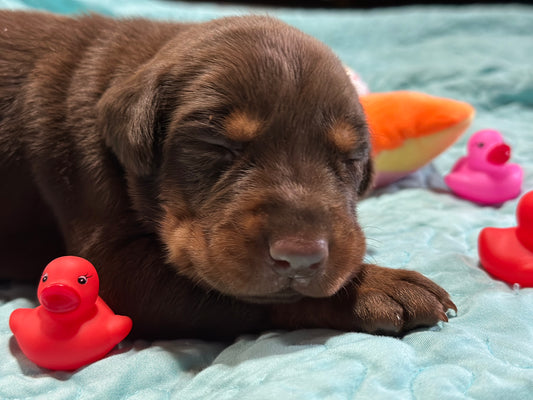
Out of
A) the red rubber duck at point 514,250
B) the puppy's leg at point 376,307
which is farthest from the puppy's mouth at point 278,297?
the red rubber duck at point 514,250

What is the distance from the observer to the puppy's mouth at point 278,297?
1.94 m

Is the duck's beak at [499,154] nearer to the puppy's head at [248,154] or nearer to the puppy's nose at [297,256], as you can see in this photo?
the puppy's head at [248,154]

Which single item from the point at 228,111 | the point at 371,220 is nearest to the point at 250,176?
the point at 228,111

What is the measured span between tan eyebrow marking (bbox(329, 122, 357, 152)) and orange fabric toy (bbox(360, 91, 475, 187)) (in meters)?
1.51

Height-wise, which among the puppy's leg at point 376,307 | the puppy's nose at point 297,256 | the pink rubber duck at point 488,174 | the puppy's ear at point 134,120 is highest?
the puppy's ear at point 134,120

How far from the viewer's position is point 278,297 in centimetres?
199

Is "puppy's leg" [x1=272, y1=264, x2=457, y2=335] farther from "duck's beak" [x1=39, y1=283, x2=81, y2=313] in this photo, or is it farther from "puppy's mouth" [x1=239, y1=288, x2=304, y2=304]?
"duck's beak" [x1=39, y1=283, x2=81, y2=313]

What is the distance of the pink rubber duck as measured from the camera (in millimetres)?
3619

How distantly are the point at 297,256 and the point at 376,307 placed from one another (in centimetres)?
48

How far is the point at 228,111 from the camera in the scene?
2080 mm

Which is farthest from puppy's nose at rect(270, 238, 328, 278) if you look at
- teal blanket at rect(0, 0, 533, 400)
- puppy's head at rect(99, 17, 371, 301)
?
teal blanket at rect(0, 0, 533, 400)

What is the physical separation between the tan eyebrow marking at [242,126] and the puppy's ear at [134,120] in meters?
0.35

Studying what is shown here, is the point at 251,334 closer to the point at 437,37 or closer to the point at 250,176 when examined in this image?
the point at 250,176

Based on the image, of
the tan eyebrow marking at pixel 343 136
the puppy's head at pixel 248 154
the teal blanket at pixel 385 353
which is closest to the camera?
the teal blanket at pixel 385 353
